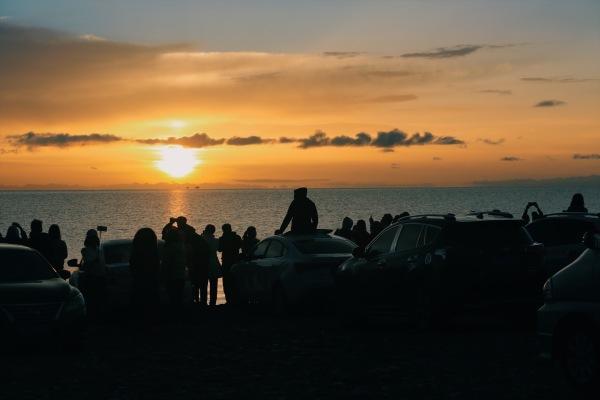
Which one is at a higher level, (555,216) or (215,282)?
(555,216)

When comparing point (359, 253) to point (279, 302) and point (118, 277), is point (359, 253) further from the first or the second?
point (118, 277)

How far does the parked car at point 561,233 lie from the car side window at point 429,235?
4.11m

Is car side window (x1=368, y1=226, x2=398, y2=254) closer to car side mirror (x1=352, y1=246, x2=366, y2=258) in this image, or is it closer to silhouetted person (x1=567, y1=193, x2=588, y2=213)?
car side mirror (x1=352, y1=246, x2=366, y2=258)

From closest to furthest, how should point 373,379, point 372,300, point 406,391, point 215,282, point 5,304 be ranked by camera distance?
point 406,391 → point 373,379 → point 5,304 → point 372,300 → point 215,282

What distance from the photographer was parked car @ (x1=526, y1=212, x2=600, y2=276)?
67.1 feet

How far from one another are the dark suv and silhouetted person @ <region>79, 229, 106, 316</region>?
20.9 ft

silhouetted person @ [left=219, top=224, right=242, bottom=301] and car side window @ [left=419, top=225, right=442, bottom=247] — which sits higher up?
car side window @ [left=419, top=225, right=442, bottom=247]

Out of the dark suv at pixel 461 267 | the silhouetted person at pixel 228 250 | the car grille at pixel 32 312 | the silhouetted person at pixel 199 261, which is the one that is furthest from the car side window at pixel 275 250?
the car grille at pixel 32 312

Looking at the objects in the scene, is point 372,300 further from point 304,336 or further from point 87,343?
point 87,343

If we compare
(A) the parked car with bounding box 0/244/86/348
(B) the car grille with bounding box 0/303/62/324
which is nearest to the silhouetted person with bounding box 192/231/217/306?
(A) the parked car with bounding box 0/244/86/348

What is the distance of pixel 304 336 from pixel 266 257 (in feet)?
16.9

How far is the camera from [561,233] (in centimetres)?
2105

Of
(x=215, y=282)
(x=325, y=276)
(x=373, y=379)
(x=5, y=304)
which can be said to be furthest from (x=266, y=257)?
(x=373, y=379)

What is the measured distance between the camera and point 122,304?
21.7 metres
